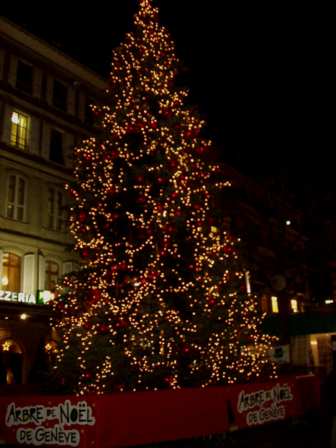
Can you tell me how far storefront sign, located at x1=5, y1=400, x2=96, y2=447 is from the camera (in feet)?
33.0

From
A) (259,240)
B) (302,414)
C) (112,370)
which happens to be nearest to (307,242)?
(259,240)

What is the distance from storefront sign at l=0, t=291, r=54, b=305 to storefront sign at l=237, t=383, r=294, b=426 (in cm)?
1283

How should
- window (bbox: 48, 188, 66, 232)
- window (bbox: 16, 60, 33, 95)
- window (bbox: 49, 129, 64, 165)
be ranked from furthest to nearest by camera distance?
1. window (bbox: 49, 129, 64, 165)
2. window (bbox: 48, 188, 66, 232)
3. window (bbox: 16, 60, 33, 95)

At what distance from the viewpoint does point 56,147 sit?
28.1 meters

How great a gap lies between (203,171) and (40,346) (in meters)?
13.1

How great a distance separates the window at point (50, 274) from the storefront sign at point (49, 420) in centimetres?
1441

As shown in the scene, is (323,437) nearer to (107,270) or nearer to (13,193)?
(107,270)

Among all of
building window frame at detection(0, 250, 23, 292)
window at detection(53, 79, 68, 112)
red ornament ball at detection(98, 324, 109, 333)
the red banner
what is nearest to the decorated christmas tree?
red ornament ball at detection(98, 324, 109, 333)

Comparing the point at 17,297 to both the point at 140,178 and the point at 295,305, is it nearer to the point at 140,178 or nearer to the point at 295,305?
the point at 140,178

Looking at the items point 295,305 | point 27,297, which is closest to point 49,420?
point 27,297

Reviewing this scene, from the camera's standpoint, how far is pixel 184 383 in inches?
523

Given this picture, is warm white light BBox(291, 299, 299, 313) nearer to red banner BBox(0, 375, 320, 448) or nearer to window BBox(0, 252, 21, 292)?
window BBox(0, 252, 21, 292)

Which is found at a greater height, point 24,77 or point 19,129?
point 24,77

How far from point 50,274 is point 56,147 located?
22.6 feet
